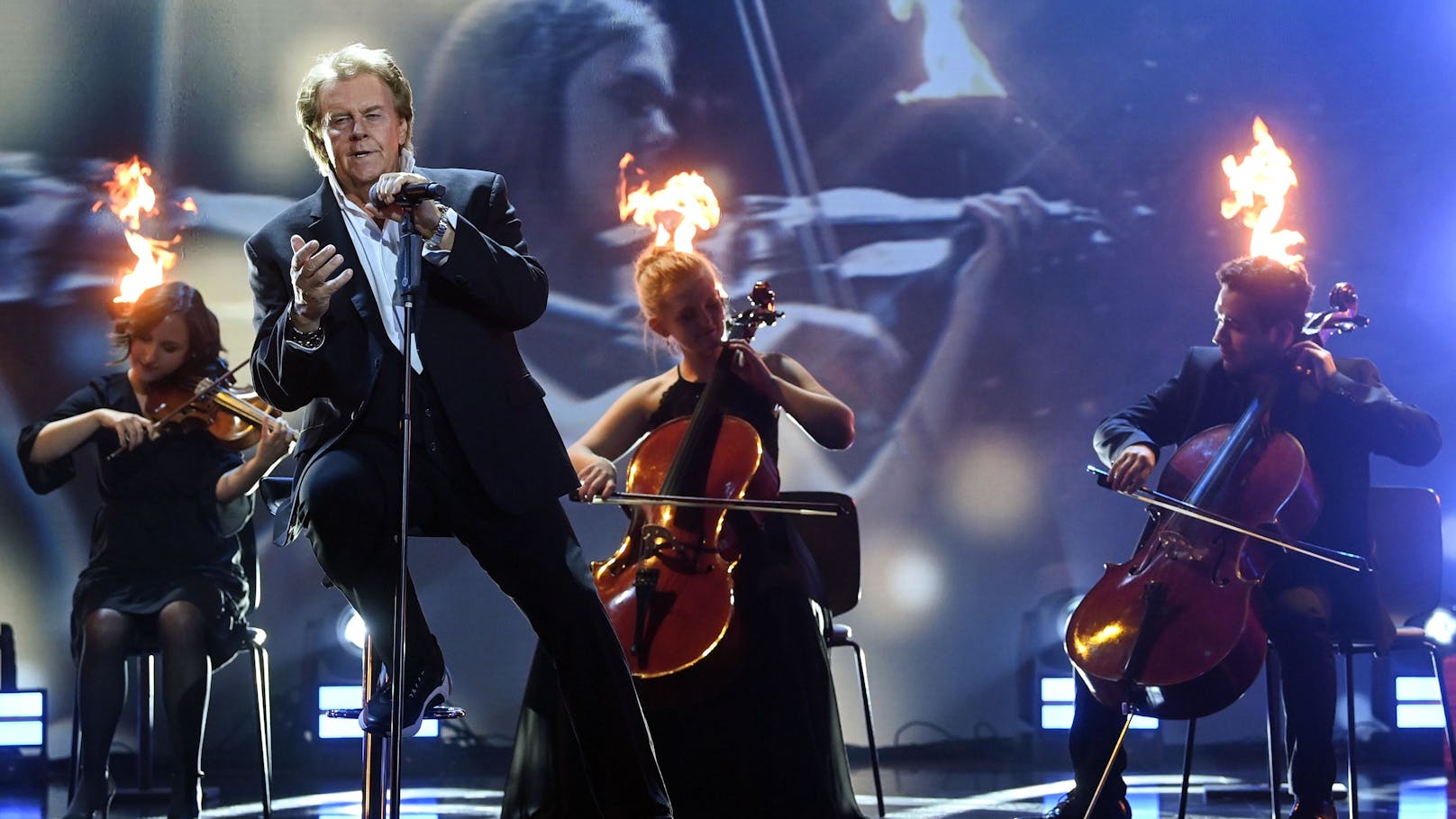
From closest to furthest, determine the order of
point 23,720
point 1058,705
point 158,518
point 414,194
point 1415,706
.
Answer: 1. point 414,194
2. point 158,518
3. point 23,720
4. point 1415,706
5. point 1058,705

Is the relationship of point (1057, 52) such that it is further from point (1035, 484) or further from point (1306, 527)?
point (1306, 527)

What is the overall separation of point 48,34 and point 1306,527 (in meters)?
3.72

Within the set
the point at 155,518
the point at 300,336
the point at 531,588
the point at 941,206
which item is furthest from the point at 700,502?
the point at 941,206

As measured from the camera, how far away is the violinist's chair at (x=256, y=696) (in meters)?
3.24

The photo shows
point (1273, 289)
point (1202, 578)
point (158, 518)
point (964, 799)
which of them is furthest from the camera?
point (964, 799)

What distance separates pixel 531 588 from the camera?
2004 mm

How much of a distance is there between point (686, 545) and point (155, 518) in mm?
1484

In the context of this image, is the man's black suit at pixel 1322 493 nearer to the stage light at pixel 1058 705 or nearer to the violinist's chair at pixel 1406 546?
the violinist's chair at pixel 1406 546

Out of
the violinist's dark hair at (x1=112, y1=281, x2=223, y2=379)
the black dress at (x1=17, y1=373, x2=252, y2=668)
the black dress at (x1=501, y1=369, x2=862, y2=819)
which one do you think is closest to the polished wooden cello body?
the black dress at (x1=501, y1=369, x2=862, y2=819)

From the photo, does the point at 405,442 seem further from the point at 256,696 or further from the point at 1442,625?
the point at 1442,625

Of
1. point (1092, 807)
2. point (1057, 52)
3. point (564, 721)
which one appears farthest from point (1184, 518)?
point (1057, 52)

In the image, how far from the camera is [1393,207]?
4.57 metres

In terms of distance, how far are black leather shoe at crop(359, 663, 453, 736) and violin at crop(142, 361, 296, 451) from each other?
1605mm

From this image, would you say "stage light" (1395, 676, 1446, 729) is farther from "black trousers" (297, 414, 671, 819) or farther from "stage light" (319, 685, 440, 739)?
"black trousers" (297, 414, 671, 819)
